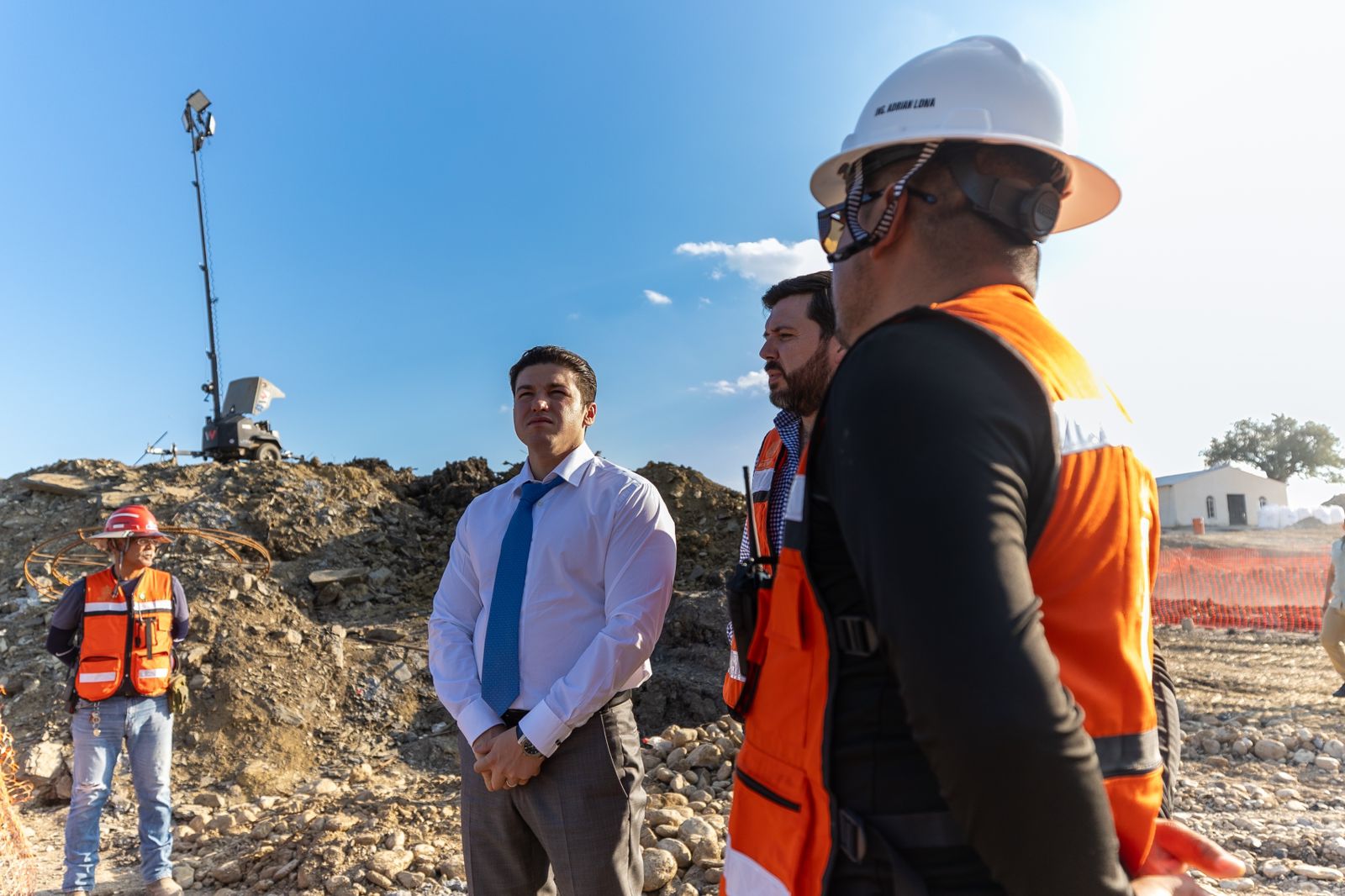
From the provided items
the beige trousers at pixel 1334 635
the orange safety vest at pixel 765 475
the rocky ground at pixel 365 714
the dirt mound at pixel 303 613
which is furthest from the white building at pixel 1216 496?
the orange safety vest at pixel 765 475

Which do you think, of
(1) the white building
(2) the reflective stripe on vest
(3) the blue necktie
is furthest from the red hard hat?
(1) the white building

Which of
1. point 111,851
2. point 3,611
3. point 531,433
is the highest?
point 531,433

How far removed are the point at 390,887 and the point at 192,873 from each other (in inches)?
71.7

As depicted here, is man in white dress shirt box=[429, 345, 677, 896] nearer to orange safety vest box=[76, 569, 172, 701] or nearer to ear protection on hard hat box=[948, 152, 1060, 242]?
ear protection on hard hat box=[948, 152, 1060, 242]

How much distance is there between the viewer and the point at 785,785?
1.24 meters

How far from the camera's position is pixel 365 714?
30.5 ft

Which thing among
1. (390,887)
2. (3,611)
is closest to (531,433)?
(390,887)

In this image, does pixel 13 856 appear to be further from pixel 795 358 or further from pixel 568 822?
pixel 795 358

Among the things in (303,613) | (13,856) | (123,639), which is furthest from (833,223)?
(303,613)

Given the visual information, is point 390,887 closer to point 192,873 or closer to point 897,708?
point 192,873

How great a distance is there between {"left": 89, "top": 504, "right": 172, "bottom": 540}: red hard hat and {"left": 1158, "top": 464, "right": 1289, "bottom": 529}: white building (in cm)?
3824

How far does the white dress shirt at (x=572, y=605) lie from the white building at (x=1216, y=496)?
38.5m

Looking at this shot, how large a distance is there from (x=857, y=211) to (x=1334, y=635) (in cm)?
1008

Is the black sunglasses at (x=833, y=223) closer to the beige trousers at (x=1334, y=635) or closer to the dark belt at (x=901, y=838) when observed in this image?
the dark belt at (x=901, y=838)
